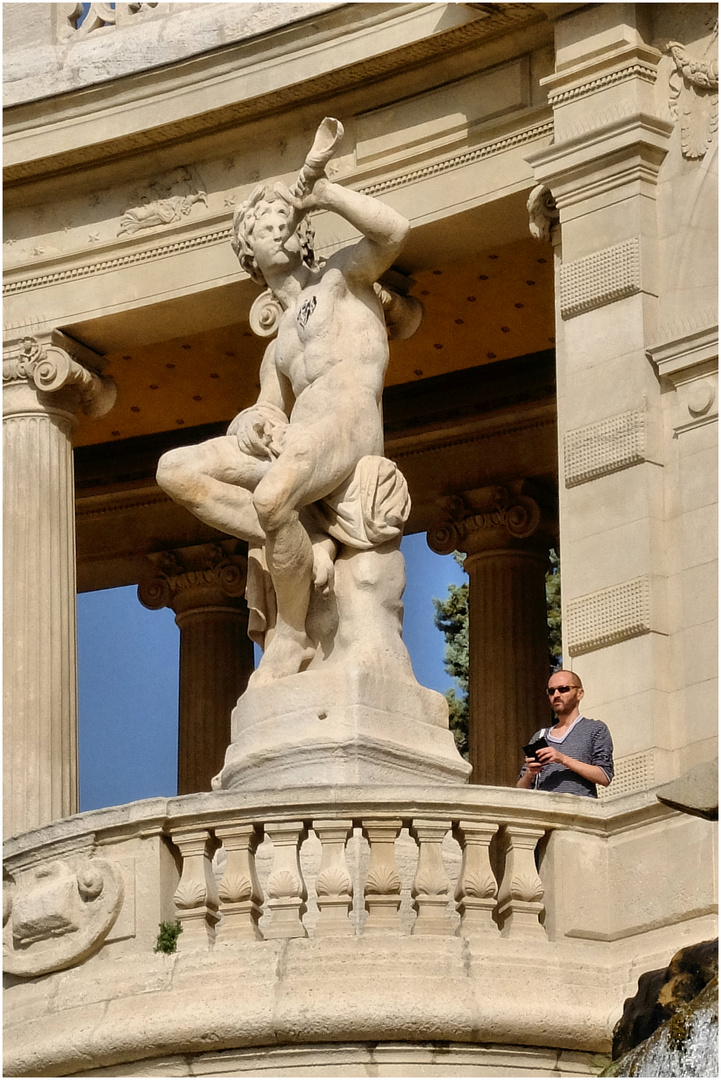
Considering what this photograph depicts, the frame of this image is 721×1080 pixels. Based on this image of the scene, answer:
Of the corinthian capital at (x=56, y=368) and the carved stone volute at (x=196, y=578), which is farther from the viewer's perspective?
the carved stone volute at (x=196, y=578)

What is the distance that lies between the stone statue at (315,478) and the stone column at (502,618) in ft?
32.8

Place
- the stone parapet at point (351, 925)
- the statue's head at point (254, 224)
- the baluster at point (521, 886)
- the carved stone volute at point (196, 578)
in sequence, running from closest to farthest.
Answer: the stone parapet at point (351, 925) → the baluster at point (521, 886) → the statue's head at point (254, 224) → the carved stone volute at point (196, 578)

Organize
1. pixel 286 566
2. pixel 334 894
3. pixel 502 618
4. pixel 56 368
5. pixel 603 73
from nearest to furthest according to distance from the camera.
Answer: pixel 334 894
pixel 286 566
pixel 603 73
pixel 56 368
pixel 502 618

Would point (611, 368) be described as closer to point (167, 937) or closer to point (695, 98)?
point (695, 98)

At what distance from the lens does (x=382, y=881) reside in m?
17.7

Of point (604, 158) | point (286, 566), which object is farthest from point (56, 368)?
point (286, 566)

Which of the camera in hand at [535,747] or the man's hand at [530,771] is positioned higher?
the camera in hand at [535,747]

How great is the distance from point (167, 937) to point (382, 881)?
139 centimetres

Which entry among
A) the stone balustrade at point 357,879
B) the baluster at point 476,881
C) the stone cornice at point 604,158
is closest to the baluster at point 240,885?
the stone balustrade at point 357,879

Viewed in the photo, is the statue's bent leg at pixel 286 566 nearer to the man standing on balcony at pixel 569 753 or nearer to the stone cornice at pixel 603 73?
the man standing on balcony at pixel 569 753

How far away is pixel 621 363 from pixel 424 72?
441 centimetres

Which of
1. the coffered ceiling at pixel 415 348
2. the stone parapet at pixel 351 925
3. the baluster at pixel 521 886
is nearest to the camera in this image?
the stone parapet at pixel 351 925

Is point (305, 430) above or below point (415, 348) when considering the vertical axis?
below

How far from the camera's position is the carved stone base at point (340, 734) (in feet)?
63.1
